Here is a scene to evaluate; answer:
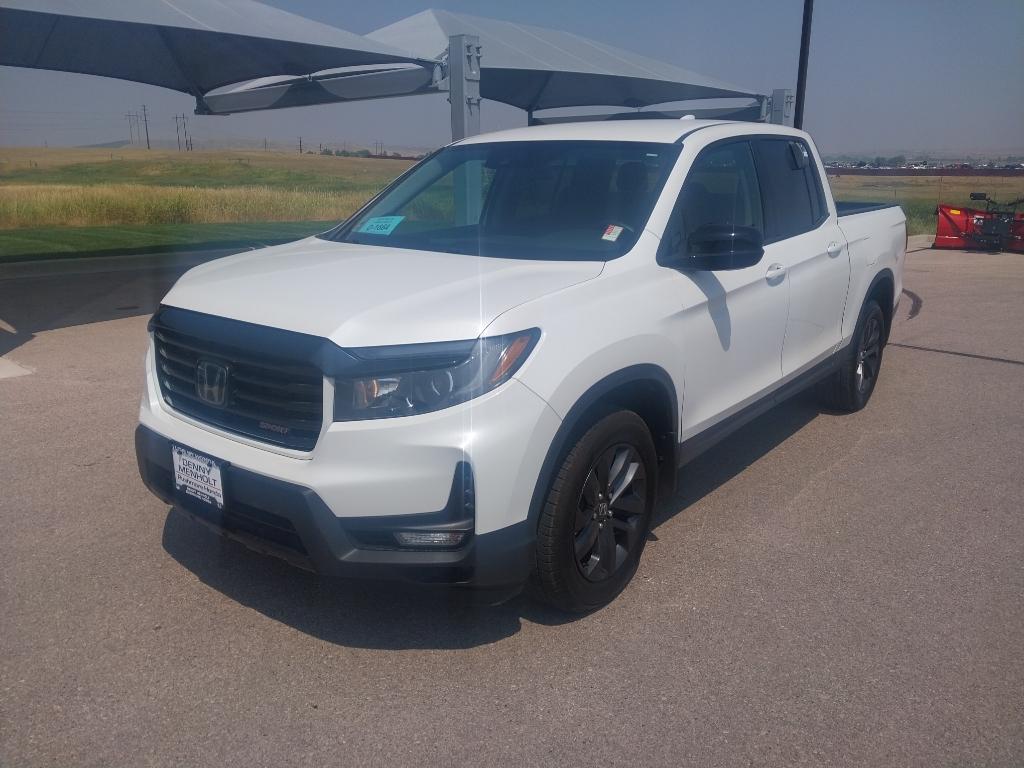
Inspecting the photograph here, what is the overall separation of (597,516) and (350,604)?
108cm

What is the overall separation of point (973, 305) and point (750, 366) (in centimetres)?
813

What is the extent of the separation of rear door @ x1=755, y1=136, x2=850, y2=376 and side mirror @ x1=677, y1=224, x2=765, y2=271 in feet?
2.70

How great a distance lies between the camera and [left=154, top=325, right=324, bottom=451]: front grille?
10.0 ft

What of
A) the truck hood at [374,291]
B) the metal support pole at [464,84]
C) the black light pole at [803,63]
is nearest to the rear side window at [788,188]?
the truck hood at [374,291]

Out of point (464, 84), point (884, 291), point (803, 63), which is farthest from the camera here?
point (803, 63)

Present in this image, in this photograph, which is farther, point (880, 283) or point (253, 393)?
point (880, 283)

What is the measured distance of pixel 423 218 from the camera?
4.86m

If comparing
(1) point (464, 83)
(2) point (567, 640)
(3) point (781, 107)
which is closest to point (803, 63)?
(3) point (781, 107)

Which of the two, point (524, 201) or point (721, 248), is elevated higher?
point (524, 201)

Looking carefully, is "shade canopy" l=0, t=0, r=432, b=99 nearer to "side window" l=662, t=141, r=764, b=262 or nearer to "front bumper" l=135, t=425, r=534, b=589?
"side window" l=662, t=141, r=764, b=262

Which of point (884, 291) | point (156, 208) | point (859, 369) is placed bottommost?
point (156, 208)

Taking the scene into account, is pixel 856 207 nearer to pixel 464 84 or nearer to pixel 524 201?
pixel 524 201

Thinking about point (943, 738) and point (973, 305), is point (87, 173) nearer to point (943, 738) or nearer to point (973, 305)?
point (973, 305)

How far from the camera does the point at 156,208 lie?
22391 millimetres
